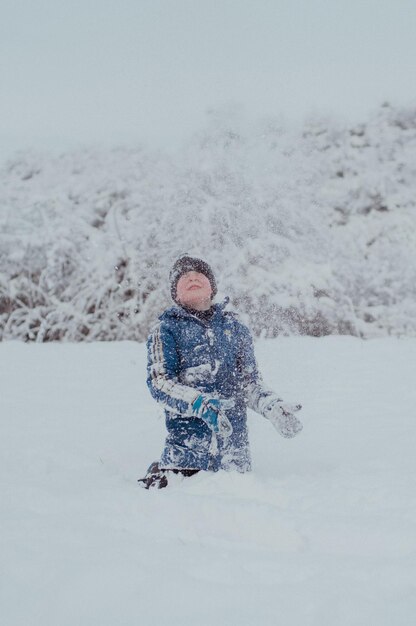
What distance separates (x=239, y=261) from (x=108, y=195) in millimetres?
5779

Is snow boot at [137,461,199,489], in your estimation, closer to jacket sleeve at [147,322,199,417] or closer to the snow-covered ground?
the snow-covered ground

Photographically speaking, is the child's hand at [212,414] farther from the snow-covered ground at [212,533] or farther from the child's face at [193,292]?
the child's face at [193,292]

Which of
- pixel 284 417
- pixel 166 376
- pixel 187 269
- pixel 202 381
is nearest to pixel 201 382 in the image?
pixel 202 381

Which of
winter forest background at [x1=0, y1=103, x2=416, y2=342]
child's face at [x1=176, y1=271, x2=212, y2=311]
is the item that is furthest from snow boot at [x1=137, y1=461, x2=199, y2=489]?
winter forest background at [x1=0, y1=103, x2=416, y2=342]

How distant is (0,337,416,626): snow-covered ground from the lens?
67.4 inches

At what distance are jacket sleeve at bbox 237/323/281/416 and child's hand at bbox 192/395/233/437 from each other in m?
0.44

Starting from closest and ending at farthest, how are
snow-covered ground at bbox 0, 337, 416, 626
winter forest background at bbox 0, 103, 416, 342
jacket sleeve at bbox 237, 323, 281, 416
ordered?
snow-covered ground at bbox 0, 337, 416, 626 < jacket sleeve at bbox 237, 323, 281, 416 < winter forest background at bbox 0, 103, 416, 342

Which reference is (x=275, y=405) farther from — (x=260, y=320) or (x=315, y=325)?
(x=315, y=325)

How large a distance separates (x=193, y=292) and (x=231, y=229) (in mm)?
7045

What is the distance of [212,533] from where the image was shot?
2309 millimetres

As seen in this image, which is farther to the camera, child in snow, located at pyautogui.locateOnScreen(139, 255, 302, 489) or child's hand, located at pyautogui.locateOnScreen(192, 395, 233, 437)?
child in snow, located at pyautogui.locateOnScreen(139, 255, 302, 489)

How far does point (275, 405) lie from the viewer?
3.10 metres

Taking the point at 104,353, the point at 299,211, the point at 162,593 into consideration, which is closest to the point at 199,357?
the point at 162,593

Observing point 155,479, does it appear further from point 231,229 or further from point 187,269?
point 231,229
